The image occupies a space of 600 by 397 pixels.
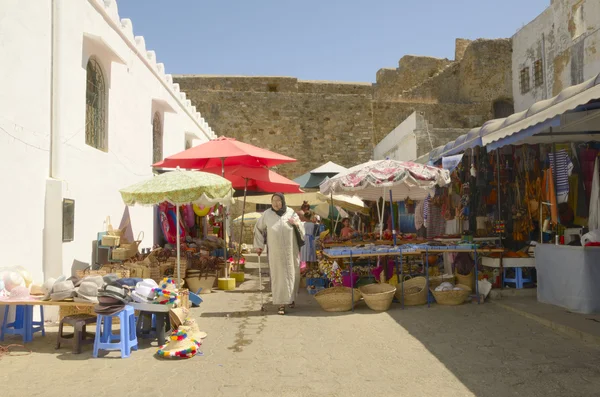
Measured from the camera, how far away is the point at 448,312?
6746 mm

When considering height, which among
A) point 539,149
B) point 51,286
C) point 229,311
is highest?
point 539,149

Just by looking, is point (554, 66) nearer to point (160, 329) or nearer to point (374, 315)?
point (374, 315)

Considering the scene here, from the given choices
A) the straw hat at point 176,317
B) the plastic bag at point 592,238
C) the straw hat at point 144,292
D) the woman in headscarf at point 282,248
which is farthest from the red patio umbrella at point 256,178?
the plastic bag at point 592,238

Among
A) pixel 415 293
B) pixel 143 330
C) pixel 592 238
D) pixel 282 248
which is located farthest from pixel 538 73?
pixel 143 330

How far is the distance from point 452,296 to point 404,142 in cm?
962

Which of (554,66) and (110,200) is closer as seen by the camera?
(110,200)

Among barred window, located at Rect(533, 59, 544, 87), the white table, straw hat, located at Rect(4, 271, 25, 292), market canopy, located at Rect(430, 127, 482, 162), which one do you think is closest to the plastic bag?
the white table

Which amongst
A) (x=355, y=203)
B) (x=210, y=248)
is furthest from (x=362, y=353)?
(x=355, y=203)

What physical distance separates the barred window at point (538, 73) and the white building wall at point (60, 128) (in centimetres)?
1445

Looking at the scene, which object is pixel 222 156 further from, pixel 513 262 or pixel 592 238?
pixel 592 238

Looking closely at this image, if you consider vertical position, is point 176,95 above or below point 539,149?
above

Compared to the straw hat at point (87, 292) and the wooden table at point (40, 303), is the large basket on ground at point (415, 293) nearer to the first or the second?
the straw hat at point (87, 292)

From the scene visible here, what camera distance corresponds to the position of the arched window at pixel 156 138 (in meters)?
11.6

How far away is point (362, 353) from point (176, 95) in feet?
33.0
